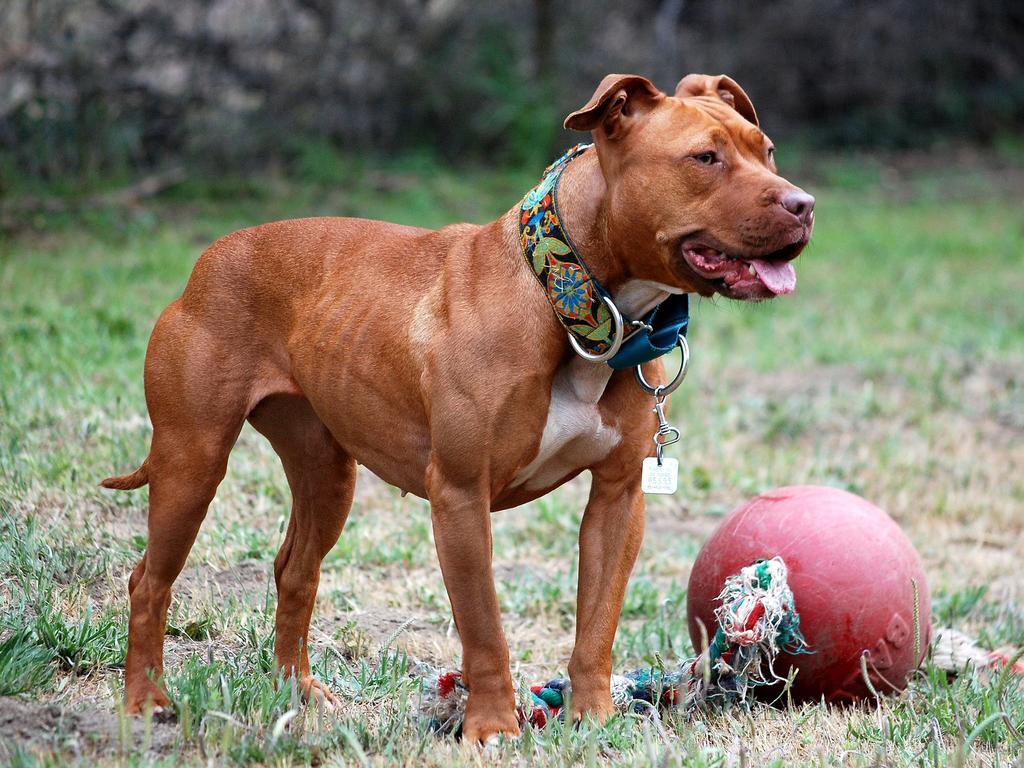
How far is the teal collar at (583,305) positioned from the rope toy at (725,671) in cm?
93

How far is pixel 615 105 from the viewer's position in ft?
11.6

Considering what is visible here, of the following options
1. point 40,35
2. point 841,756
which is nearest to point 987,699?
point 841,756

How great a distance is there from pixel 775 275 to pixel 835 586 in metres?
1.30

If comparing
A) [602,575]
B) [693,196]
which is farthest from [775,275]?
[602,575]

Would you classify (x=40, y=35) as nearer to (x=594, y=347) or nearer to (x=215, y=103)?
(x=215, y=103)

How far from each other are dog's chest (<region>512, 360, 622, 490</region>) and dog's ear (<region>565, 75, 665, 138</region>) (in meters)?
0.67

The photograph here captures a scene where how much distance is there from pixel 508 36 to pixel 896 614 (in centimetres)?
1157

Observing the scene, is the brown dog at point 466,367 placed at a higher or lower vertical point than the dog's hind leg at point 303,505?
higher

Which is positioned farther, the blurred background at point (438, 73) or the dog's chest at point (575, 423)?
the blurred background at point (438, 73)

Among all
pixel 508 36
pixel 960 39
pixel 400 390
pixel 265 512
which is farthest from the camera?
pixel 960 39

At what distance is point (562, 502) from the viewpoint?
255 inches

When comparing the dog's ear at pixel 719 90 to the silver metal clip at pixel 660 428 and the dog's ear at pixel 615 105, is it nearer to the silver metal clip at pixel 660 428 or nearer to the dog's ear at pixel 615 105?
the dog's ear at pixel 615 105

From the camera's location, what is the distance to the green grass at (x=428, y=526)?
3607mm

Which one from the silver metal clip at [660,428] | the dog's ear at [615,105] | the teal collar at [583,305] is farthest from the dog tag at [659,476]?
the dog's ear at [615,105]
